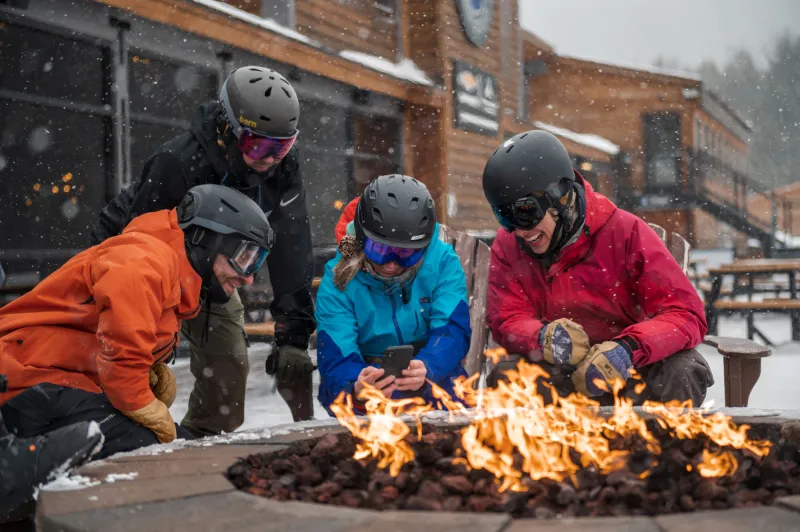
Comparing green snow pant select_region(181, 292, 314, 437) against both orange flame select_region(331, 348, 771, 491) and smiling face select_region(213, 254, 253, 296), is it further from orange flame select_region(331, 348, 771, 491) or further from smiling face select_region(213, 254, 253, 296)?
orange flame select_region(331, 348, 771, 491)

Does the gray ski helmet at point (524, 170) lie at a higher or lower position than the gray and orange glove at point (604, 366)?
higher

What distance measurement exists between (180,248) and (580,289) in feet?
6.00

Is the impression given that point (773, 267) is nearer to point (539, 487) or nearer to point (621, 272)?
point (621, 272)

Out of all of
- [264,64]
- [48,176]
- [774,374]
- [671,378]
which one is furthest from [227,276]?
[48,176]

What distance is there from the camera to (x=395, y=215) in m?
3.58

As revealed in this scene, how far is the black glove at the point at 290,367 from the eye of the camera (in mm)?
3785

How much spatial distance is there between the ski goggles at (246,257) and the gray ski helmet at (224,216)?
2cm

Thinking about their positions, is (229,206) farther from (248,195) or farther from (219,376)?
(219,376)

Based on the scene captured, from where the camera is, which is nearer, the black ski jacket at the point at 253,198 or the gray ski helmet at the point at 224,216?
the gray ski helmet at the point at 224,216

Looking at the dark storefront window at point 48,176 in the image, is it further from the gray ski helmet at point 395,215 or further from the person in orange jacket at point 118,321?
the person in orange jacket at point 118,321

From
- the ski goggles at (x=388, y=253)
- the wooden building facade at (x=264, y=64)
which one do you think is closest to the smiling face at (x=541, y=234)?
the ski goggles at (x=388, y=253)

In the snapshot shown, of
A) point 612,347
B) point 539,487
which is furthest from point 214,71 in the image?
point 539,487

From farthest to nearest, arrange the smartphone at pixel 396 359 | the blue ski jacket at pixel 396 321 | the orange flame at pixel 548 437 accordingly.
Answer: the blue ski jacket at pixel 396 321 < the smartphone at pixel 396 359 < the orange flame at pixel 548 437

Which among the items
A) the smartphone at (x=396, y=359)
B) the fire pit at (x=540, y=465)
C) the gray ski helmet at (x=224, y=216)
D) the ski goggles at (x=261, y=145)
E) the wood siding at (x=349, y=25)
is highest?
the wood siding at (x=349, y=25)
